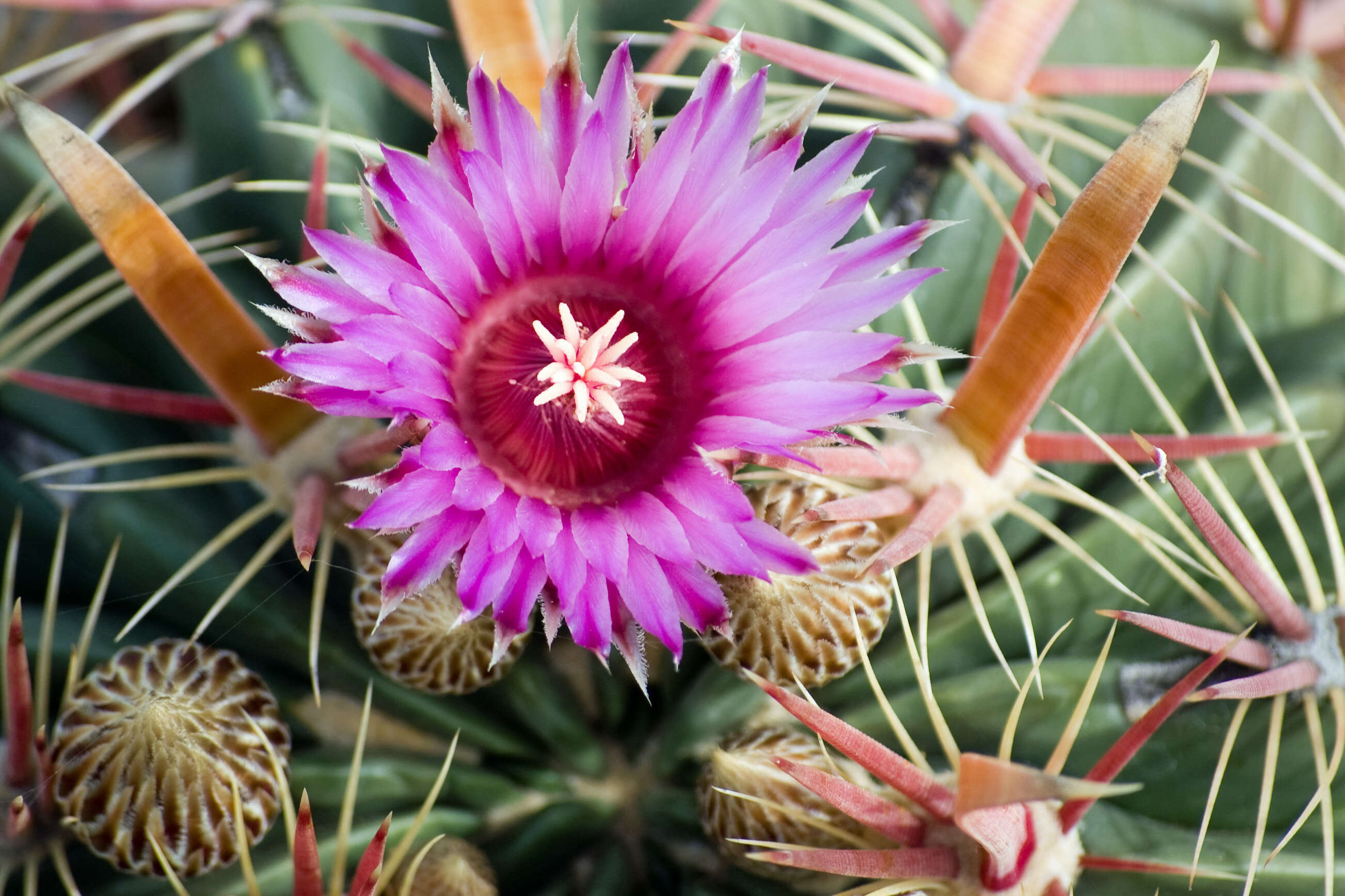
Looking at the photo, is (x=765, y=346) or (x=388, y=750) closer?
(x=765, y=346)

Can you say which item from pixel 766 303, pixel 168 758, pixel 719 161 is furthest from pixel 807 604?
pixel 168 758

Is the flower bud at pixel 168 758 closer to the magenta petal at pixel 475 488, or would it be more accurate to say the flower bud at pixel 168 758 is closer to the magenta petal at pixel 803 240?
the magenta petal at pixel 475 488

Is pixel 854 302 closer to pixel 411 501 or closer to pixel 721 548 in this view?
pixel 721 548

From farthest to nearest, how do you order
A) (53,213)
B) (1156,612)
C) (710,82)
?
(53,213) < (1156,612) < (710,82)

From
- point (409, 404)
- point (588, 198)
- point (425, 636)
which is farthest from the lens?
point (425, 636)

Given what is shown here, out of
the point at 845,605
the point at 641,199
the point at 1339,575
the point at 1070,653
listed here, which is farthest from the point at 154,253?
the point at 1339,575

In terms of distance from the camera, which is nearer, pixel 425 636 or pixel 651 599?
pixel 651 599

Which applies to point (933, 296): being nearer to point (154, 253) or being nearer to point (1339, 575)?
point (1339, 575)

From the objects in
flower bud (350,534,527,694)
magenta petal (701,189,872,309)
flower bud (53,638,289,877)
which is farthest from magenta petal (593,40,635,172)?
flower bud (53,638,289,877)
